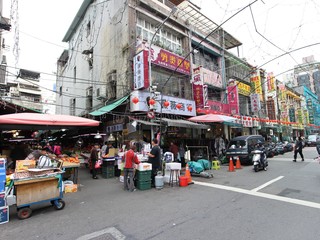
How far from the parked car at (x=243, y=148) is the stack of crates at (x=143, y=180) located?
817cm

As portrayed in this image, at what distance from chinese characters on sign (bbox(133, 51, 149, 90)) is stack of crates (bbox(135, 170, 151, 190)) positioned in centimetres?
615

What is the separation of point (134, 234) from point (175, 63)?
44.9ft

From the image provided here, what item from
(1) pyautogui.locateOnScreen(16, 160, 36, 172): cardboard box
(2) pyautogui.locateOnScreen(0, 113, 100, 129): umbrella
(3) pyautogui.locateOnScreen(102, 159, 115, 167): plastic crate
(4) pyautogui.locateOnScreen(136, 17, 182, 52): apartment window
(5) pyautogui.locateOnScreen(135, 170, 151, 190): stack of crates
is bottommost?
(5) pyautogui.locateOnScreen(135, 170, 151, 190): stack of crates

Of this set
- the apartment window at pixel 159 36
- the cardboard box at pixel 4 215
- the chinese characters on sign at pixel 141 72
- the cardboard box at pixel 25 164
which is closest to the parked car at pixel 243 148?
the chinese characters on sign at pixel 141 72

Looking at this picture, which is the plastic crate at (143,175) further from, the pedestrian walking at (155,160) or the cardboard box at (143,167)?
the pedestrian walking at (155,160)

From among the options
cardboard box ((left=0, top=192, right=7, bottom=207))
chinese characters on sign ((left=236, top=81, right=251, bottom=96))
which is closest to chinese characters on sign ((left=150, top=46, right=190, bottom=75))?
chinese characters on sign ((left=236, top=81, right=251, bottom=96))

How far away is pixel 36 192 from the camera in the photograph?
5301mm

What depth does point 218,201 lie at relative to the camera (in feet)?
19.2

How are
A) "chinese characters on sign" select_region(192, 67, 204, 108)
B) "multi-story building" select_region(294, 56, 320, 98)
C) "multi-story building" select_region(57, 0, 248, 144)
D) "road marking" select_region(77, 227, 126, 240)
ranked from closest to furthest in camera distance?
"road marking" select_region(77, 227, 126, 240)
"multi-story building" select_region(294, 56, 320, 98)
"multi-story building" select_region(57, 0, 248, 144)
"chinese characters on sign" select_region(192, 67, 204, 108)

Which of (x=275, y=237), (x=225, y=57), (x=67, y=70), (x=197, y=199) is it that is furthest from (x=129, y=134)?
(x=67, y=70)

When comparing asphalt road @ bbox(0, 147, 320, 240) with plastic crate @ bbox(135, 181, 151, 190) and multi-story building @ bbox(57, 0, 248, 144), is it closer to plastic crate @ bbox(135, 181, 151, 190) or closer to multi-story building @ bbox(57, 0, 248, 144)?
plastic crate @ bbox(135, 181, 151, 190)

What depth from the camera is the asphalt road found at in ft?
12.9

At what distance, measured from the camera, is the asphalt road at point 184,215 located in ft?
12.9

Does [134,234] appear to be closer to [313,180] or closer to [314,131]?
[313,180]
